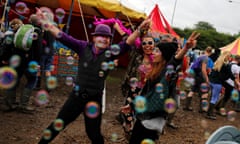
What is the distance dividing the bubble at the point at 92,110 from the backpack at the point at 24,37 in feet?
6.38

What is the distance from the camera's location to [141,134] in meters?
2.73

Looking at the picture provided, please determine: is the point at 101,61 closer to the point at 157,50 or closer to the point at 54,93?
the point at 157,50

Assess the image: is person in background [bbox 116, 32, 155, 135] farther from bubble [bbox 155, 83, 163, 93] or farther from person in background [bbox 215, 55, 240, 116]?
person in background [bbox 215, 55, 240, 116]

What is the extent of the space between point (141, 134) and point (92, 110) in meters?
0.54

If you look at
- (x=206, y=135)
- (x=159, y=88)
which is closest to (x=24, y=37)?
(x=159, y=88)

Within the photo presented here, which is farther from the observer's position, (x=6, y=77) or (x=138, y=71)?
(x=138, y=71)

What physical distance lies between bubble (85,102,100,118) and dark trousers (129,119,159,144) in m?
0.42

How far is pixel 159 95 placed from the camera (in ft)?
8.63

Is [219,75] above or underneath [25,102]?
above

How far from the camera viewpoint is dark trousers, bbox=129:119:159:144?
2699 mm

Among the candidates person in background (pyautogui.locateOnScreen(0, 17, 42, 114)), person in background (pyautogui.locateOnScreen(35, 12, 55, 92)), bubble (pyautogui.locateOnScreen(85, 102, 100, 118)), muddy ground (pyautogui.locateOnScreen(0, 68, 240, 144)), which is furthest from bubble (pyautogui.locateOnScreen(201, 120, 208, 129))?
bubble (pyautogui.locateOnScreen(85, 102, 100, 118))

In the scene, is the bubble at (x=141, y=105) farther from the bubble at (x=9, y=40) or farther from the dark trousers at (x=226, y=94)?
the dark trousers at (x=226, y=94)

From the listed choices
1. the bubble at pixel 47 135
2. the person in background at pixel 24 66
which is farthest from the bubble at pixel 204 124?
the bubble at pixel 47 135

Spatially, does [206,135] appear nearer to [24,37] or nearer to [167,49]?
[167,49]
